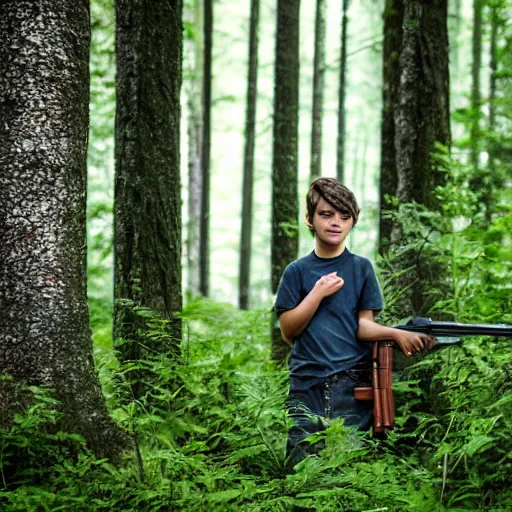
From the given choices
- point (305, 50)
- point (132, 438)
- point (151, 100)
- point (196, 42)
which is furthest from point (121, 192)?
point (305, 50)

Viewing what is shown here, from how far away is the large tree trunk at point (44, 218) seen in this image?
419 cm

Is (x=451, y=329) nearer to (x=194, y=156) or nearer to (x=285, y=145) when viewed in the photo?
(x=285, y=145)

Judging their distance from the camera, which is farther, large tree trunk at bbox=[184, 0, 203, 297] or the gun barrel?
large tree trunk at bbox=[184, 0, 203, 297]

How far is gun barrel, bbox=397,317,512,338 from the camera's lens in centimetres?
410

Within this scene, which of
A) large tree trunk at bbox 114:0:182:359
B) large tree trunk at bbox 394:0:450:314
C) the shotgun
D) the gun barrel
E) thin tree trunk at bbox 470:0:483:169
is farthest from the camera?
thin tree trunk at bbox 470:0:483:169

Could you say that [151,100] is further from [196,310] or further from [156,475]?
[196,310]

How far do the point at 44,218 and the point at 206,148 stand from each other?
49.5ft

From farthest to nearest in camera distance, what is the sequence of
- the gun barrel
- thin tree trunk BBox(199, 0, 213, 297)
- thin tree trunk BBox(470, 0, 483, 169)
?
thin tree trunk BBox(199, 0, 213, 297) < thin tree trunk BBox(470, 0, 483, 169) < the gun barrel

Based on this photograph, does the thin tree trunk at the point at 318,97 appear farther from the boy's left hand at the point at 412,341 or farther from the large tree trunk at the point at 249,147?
the boy's left hand at the point at 412,341

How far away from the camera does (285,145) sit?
1188 cm

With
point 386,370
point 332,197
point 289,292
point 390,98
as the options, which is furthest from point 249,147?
point 386,370

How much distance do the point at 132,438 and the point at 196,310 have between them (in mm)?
6915

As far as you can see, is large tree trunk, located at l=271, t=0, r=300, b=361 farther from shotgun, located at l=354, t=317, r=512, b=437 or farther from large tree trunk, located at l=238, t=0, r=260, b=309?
shotgun, located at l=354, t=317, r=512, b=437

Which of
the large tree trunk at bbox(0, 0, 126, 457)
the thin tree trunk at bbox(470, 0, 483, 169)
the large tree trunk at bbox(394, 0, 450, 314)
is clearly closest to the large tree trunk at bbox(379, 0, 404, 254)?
the large tree trunk at bbox(394, 0, 450, 314)
